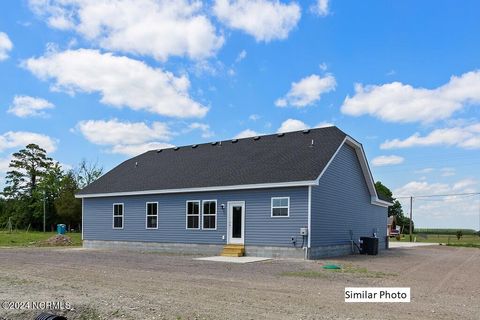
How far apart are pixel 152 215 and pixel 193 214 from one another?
2.75 meters

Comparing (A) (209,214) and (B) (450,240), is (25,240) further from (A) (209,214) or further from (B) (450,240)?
(B) (450,240)

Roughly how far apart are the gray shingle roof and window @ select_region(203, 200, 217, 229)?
2.69 feet

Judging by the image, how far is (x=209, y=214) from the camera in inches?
833

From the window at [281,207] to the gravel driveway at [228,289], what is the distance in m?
2.94

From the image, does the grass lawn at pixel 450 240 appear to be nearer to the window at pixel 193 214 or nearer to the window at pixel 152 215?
the window at pixel 193 214

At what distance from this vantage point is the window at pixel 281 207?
61.7 feet

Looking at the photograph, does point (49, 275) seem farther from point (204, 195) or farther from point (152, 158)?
point (152, 158)

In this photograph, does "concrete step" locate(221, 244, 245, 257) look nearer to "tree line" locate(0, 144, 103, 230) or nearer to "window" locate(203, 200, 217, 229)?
"window" locate(203, 200, 217, 229)

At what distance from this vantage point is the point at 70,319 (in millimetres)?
7801

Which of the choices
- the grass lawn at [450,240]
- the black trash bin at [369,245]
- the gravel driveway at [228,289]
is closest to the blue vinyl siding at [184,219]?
the gravel driveway at [228,289]

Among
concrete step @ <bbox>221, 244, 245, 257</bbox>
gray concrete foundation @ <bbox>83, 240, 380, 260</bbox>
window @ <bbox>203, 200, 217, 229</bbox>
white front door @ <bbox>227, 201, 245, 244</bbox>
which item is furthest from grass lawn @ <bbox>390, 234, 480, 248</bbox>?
window @ <bbox>203, 200, 217, 229</bbox>

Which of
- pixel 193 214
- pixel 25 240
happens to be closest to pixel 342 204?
pixel 193 214

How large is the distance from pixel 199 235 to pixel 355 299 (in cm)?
1280

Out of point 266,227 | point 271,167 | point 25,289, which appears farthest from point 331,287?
point 271,167
